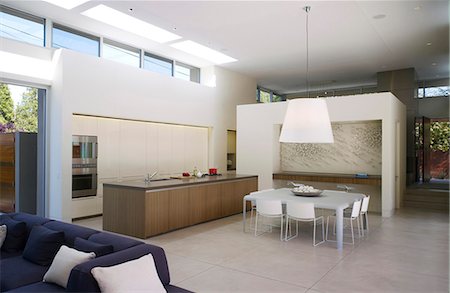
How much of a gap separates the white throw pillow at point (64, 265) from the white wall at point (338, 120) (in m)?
6.96

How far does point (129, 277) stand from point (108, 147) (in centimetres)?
572

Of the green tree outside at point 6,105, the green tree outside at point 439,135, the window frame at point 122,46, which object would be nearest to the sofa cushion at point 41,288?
the green tree outside at point 6,105

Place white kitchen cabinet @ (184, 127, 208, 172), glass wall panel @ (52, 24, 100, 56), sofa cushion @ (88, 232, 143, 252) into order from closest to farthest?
sofa cushion @ (88, 232, 143, 252) < glass wall panel @ (52, 24, 100, 56) < white kitchen cabinet @ (184, 127, 208, 172)

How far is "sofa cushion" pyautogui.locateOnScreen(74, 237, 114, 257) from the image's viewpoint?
292 centimetres

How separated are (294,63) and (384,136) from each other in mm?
3658

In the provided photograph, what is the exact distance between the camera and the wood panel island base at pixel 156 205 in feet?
18.5

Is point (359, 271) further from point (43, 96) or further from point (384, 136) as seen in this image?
point (43, 96)

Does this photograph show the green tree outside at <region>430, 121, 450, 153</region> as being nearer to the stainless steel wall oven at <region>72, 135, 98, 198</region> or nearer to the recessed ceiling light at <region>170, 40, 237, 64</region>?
the recessed ceiling light at <region>170, 40, 237, 64</region>

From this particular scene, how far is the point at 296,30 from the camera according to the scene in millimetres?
7352

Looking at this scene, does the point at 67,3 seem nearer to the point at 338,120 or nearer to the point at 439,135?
the point at 338,120

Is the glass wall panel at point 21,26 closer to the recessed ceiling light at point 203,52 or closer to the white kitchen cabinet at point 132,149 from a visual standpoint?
the white kitchen cabinet at point 132,149

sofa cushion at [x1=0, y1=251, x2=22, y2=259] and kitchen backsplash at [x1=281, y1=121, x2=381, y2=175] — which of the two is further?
kitchen backsplash at [x1=281, y1=121, x2=381, y2=175]

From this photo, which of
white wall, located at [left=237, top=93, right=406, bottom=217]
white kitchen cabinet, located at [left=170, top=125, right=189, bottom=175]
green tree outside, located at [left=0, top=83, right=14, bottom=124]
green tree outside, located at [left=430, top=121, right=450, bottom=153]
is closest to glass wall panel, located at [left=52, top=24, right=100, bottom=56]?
green tree outside, located at [left=0, top=83, right=14, bottom=124]

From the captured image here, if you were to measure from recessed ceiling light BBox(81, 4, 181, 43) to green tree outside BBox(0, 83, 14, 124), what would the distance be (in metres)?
2.06
